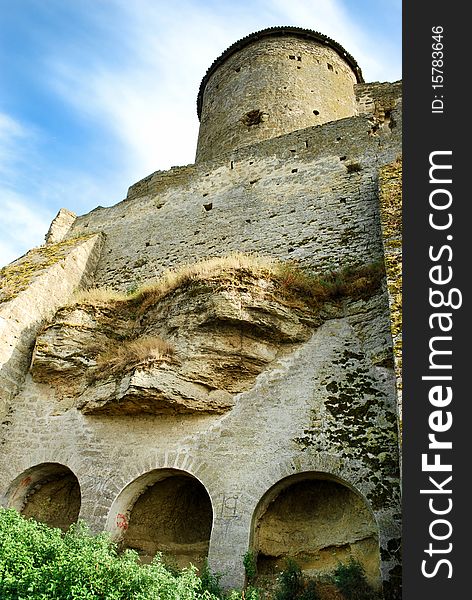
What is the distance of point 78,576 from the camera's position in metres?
4.12

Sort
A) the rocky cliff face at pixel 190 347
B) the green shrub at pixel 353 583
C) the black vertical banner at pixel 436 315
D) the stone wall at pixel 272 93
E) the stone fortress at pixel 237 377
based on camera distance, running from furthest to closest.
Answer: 1. the stone wall at pixel 272 93
2. the rocky cliff face at pixel 190 347
3. the stone fortress at pixel 237 377
4. the green shrub at pixel 353 583
5. the black vertical banner at pixel 436 315

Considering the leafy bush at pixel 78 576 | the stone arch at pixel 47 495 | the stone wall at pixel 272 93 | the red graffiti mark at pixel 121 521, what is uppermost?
the stone wall at pixel 272 93

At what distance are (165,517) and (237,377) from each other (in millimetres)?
2514

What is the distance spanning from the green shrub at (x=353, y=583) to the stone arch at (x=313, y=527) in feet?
0.89

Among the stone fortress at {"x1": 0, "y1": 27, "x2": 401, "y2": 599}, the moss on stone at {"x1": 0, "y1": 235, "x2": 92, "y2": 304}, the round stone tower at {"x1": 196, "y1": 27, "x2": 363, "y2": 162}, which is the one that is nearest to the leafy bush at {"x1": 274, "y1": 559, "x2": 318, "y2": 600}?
the stone fortress at {"x1": 0, "y1": 27, "x2": 401, "y2": 599}

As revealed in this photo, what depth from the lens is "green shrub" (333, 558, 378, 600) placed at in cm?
496

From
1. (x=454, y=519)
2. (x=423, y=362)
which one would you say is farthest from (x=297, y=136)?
(x=454, y=519)

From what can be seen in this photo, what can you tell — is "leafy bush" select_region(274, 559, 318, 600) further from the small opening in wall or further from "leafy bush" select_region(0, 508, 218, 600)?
the small opening in wall

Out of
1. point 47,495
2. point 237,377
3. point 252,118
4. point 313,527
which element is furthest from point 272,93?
point 313,527

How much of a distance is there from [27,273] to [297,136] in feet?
23.6

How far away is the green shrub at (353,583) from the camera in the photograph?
496 cm

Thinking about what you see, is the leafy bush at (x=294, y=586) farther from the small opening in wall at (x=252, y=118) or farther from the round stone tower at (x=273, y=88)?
the small opening in wall at (x=252, y=118)

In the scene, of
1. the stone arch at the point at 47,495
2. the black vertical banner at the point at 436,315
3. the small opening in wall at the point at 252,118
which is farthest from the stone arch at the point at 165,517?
the small opening in wall at the point at 252,118

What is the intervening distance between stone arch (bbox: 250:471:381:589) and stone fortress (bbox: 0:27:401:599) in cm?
2
